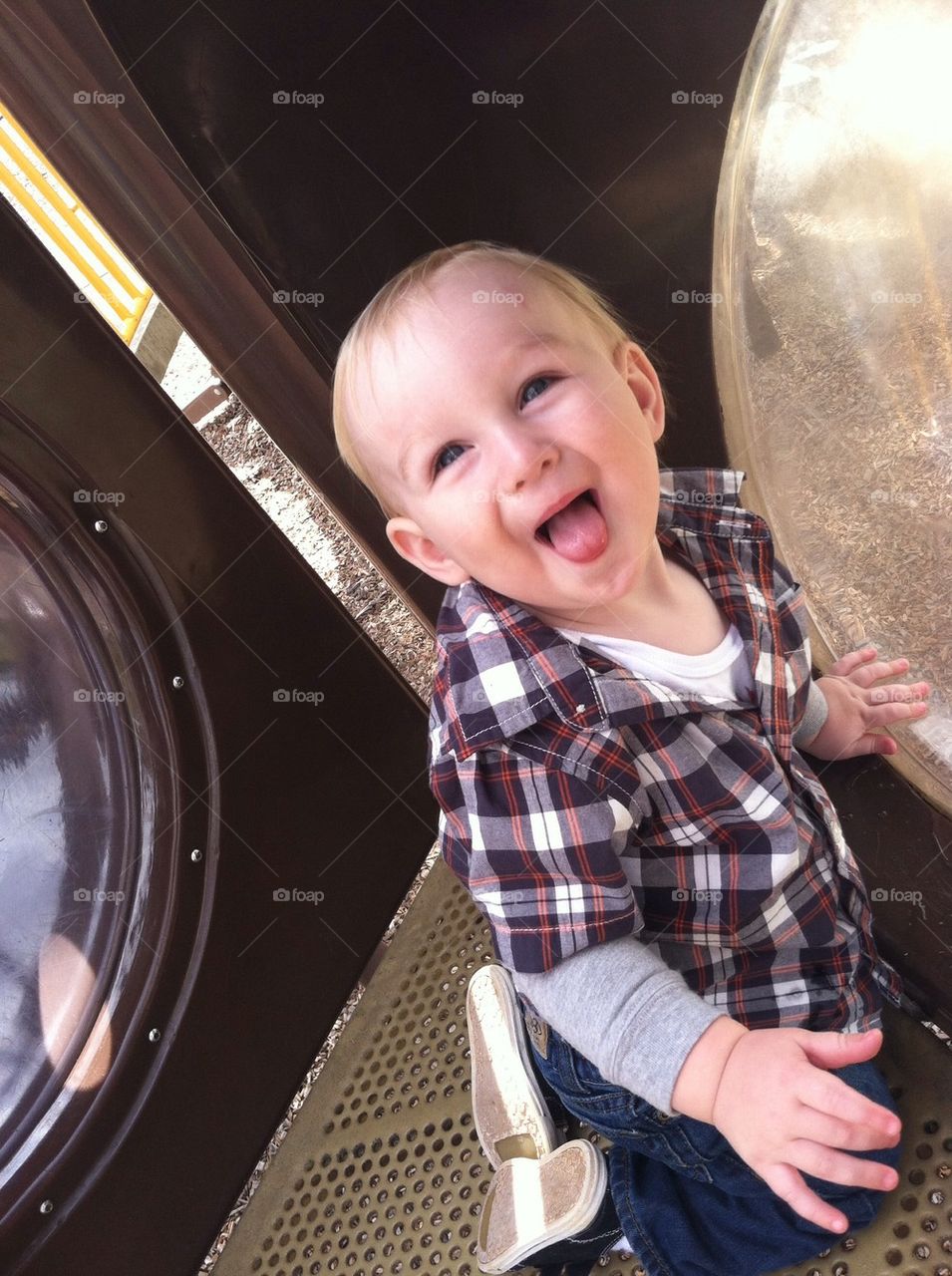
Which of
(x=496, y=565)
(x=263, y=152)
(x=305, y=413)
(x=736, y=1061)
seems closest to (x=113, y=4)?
(x=263, y=152)

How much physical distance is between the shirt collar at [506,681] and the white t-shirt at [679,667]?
1 cm

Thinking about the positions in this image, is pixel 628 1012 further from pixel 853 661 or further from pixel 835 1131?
pixel 853 661

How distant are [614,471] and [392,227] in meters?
0.27

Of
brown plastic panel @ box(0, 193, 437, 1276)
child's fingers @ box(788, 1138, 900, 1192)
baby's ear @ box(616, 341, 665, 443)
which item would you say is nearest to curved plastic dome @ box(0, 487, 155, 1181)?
brown plastic panel @ box(0, 193, 437, 1276)

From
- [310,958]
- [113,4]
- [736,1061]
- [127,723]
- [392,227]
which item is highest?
[113,4]

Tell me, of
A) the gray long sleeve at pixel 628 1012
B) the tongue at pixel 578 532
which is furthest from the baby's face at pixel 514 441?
the gray long sleeve at pixel 628 1012

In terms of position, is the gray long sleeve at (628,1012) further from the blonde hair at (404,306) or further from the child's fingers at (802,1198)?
the blonde hair at (404,306)

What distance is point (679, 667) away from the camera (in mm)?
638

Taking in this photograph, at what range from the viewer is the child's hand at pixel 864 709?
2.42 ft

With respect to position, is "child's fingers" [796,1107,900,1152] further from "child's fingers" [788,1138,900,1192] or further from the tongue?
the tongue

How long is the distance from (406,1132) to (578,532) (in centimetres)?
50

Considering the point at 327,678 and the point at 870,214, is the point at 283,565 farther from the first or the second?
the point at 870,214

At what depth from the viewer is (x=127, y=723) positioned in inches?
32.6

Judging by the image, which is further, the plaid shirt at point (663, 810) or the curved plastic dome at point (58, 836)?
the curved plastic dome at point (58, 836)
